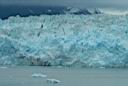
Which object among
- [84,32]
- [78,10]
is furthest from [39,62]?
[78,10]

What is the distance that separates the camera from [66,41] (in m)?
37.7

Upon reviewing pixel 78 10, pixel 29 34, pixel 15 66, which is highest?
pixel 78 10

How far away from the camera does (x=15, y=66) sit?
133ft

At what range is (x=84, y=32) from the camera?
39938 mm

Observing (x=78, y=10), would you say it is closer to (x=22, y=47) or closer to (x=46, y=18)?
(x=46, y=18)

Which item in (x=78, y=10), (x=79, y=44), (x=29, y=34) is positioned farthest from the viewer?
(x=78, y=10)

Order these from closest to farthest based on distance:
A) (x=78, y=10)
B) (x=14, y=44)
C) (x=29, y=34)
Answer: (x=14, y=44)
(x=29, y=34)
(x=78, y=10)

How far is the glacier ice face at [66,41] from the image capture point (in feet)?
121

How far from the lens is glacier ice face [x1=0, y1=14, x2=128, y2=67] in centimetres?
3697

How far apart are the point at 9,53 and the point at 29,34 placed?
171 inches

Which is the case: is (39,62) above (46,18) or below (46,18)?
below

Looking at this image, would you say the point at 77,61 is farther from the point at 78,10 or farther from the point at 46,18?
the point at 78,10

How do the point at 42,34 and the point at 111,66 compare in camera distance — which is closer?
the point at 111,66

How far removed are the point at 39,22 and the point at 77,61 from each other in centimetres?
745
